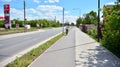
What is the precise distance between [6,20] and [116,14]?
56.8m

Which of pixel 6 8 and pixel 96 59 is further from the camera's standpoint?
pixel 6 8

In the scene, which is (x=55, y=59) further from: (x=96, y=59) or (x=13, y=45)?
(x=13, y=45)

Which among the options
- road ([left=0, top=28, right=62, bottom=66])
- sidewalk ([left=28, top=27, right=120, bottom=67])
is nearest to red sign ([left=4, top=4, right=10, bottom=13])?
road ([left=0, top=28, right=62, bottom=66])

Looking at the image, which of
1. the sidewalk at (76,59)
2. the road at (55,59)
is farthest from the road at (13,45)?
the sidewalk at (76,59)

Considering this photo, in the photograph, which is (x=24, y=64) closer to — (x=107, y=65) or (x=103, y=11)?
(x=107, y=65)

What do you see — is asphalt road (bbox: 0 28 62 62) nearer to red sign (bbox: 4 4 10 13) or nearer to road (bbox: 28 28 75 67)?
road (bbox: 28 28 75 67)

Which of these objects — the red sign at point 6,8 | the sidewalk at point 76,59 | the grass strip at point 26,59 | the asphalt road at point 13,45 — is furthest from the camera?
the red sign at point 6,8

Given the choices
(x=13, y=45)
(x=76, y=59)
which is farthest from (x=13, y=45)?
(x=76, y=59)

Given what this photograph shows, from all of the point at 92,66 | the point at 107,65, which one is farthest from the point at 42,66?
the point at 107,65

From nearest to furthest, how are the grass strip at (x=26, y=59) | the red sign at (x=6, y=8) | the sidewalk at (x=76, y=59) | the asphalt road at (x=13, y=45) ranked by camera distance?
the grass strip at (x=26, y=59)
the sidewalk at (x=76, y=59)
the asphalt road at (x=13, y=45)
the red sign at (x=6, y=8)

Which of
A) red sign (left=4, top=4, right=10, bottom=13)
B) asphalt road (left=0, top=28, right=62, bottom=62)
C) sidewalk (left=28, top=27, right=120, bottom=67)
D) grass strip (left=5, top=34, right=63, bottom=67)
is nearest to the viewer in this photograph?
grass strip (left=5, top=34, right=63, bottom=67)

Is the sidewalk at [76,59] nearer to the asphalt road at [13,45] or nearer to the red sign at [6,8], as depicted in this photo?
the asphalt road at [13,45]

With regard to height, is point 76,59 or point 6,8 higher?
point 6,8

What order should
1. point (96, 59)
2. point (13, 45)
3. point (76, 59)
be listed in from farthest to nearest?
point (13, 45)
point (96, 59)
point (76, 59)
